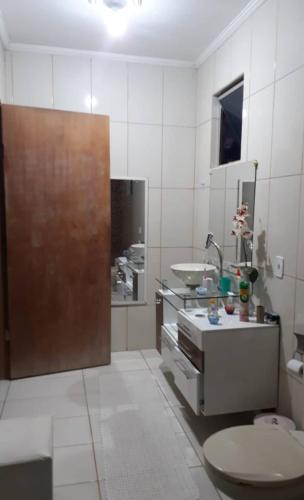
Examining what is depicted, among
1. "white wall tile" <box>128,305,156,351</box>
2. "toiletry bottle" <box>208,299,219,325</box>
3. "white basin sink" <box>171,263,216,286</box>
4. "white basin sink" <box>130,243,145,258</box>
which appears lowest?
"white wall tile" <box>128,305,156,351</box>

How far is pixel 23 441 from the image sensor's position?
5.15 feet

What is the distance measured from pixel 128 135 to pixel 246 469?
2738 millimetres

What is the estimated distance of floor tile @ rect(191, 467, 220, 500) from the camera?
181 cm

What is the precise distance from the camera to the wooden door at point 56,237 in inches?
113

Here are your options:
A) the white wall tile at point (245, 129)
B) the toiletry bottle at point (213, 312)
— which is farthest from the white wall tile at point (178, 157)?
the toiletry bottle at point (213, 312)

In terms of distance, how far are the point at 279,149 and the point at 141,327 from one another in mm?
2127

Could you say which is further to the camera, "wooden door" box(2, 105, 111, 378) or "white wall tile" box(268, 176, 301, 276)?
"wooden door" box(2, 105, 111, 378)

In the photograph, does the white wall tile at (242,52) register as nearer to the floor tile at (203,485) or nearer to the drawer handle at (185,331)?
the drawer handle at (185,331)

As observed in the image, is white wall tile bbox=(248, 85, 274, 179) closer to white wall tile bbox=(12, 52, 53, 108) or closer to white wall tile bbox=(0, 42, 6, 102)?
white wall tile bbox=(12, 52, 53, 108)

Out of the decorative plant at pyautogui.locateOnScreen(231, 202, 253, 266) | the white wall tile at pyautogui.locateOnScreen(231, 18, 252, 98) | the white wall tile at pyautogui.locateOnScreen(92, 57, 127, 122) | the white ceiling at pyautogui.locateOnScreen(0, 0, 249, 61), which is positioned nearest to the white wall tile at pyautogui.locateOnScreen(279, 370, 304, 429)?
the decorative plant at pyautogui.locateOnScreen(231, 202, 253, 266)

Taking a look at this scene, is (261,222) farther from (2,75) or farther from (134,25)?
(2,75)

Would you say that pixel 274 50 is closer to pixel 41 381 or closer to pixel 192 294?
pixel 192 294

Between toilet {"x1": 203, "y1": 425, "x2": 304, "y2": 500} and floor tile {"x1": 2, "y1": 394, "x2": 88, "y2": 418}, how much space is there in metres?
1.26

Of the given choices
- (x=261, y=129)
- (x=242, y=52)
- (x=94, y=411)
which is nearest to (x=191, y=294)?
(x=94, y=411)
